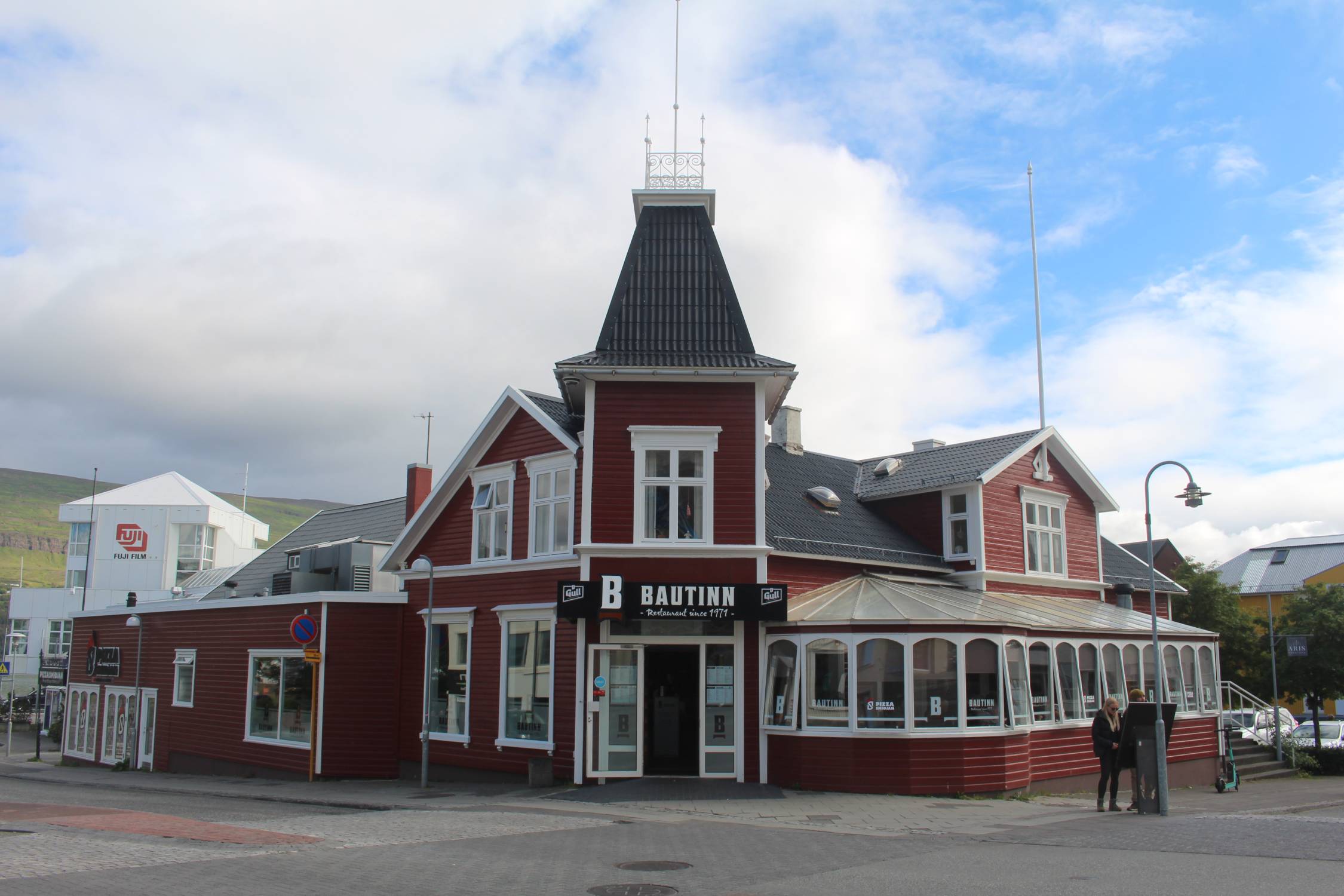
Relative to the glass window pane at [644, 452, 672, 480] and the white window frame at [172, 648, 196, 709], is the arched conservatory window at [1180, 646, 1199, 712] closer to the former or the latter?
the glass window pane at [644, 452, 672, 480]

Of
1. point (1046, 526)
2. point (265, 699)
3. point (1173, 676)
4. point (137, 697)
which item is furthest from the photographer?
point (137, 697)

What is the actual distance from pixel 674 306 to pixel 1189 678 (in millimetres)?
14255

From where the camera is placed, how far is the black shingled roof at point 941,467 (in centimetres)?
2428

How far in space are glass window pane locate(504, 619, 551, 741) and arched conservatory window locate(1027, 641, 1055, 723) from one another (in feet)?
28.5

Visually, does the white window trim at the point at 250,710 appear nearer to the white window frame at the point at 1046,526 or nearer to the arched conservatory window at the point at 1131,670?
the white window frame at the point at 1046,526

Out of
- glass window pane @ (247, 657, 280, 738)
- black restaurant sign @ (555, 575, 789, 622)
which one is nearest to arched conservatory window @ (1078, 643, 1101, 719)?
black restaurant sign @ (555, 575, 789, 622)

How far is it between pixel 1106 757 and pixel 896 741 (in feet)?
10.3

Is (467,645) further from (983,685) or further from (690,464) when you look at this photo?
(983,685)

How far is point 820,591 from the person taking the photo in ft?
65.6

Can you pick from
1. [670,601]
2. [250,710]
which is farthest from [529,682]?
[250,710]

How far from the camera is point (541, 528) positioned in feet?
66.8

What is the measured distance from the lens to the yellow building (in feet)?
201

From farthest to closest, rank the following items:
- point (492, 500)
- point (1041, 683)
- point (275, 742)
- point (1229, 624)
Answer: point (1229, 624)
point (275, 742)
point (492, 500)
point (1041, 683)

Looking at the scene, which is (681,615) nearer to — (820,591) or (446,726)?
(820,591)
